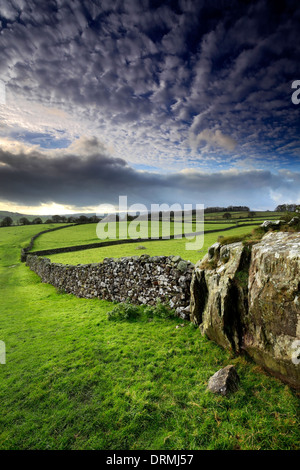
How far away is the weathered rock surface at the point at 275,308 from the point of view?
3857mm

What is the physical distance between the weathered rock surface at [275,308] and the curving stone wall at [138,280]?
3.03m

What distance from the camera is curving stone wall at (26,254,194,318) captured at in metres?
7.70

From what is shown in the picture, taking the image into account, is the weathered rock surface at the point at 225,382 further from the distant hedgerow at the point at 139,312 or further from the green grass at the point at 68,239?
the green grass at the point at 68,239

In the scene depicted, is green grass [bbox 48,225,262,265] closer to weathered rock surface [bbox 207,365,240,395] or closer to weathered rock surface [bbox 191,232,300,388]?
weathered rock surface [bbox 191,232,300,388]

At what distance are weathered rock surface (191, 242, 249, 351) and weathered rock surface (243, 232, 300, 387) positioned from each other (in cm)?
28

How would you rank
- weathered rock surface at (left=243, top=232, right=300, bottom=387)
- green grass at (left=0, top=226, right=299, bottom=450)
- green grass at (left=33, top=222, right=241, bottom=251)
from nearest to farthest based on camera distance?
green grass at (left=0, top=226, right=299, bottom=450), weathered rock surface at (left=243, top=232, right=300, bottom=387), green grass at (left=33, top=222, right=241, bottom=251)

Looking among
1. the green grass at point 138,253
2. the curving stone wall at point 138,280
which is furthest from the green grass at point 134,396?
the green grass at point 138,253

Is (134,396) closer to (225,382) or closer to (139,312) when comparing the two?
(225,382)

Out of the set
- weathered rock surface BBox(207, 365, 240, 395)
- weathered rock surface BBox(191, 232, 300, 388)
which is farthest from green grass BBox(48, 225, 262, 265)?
weathered rock surface BBox(207, 365, 240, 395)

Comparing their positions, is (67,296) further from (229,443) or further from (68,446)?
(229,443)

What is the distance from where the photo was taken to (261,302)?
438cm

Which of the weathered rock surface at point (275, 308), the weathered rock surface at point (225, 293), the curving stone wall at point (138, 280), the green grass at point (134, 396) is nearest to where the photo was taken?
the green grass at point (134, 396)

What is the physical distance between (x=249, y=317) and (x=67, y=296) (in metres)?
11.8

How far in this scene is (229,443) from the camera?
313cm
